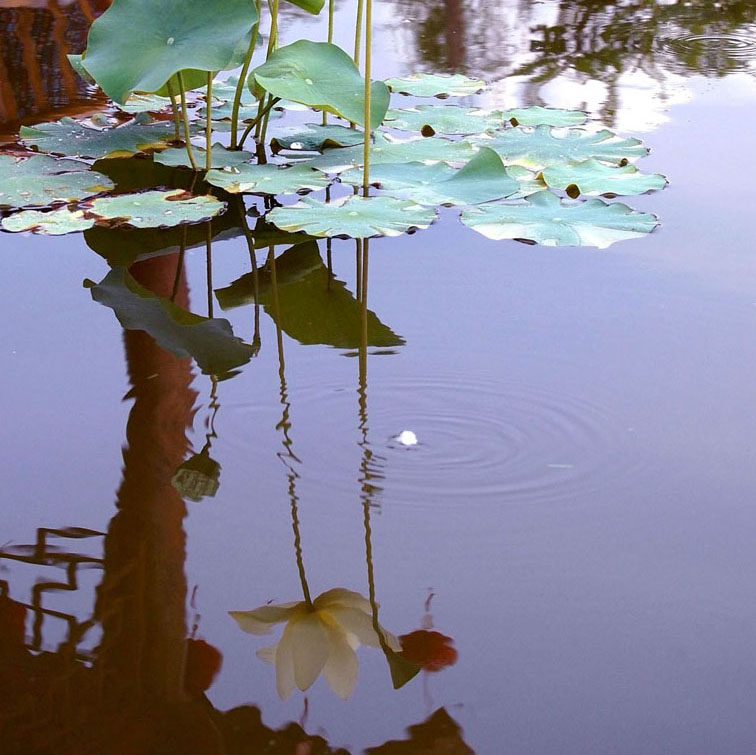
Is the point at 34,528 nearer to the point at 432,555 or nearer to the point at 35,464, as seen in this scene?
the point at 35,464

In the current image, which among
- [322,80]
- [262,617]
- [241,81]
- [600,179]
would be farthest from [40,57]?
[262,617]

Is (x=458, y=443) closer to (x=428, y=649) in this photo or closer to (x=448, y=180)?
(x=428, y=649)

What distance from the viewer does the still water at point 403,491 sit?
827 millimetres

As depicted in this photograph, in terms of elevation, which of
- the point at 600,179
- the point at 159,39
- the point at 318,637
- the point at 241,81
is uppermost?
the point at 159,39

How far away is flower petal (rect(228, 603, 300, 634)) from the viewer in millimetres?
910

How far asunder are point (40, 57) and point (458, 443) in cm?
252

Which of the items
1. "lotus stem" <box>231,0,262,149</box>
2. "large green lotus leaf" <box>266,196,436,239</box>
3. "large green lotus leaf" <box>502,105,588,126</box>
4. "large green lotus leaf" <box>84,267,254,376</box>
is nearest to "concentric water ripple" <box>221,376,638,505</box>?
"large green lotus leaf" <box>84,267,254,376</box>

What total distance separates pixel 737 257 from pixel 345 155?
869 millimetres

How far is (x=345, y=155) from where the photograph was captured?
2223 millimetres

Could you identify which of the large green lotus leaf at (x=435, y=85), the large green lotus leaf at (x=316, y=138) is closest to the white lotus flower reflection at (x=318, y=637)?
the large green lotus leaf at (x=316, y=138)

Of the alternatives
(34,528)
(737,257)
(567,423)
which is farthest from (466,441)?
(737,257)

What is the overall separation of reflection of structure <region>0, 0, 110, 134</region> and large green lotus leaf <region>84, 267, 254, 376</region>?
3.51 feet

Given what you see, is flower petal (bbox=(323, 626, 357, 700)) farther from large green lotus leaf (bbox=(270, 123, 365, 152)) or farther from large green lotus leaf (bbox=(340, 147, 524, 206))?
large green lotus leaf (bbox=(270, 123, 365, 152))

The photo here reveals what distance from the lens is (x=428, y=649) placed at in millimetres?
889
